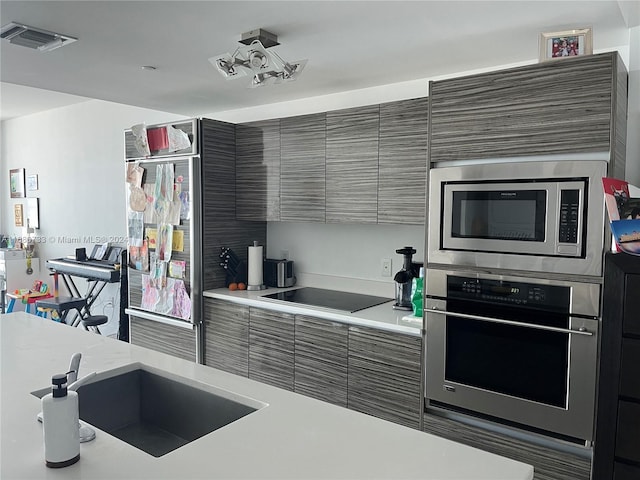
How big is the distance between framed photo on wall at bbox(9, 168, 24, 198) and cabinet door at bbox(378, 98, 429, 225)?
229 inches

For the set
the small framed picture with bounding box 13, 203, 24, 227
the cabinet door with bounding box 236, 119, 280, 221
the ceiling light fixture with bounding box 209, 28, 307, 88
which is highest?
the ceiling light fixture with bounding box 209, 28, 307, 88

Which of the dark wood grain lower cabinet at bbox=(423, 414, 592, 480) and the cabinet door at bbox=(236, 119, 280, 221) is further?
the cabinet door at bbox=(236, 119, 280, 221)

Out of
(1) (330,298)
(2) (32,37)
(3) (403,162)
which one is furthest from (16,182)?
(3) (403,162)

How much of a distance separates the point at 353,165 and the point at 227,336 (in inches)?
56.7

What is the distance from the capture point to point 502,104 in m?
2.07

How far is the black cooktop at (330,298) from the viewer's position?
2.90 m

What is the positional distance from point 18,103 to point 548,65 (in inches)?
227

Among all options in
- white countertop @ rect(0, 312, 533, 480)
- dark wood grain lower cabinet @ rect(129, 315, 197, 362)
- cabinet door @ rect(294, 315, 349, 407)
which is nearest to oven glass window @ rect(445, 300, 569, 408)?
cabinet door @ rect(294, 315, 349, 407)

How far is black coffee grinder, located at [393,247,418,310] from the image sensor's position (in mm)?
2805

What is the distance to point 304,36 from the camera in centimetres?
221

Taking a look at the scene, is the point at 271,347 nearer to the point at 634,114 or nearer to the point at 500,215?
the point at 500,215

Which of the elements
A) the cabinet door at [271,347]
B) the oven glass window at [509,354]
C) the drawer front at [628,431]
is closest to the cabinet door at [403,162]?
the oven glass window at [509,354]

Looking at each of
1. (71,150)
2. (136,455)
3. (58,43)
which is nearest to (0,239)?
(71,150)

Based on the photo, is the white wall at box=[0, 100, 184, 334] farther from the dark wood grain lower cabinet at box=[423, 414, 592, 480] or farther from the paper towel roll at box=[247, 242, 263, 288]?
the dark wood grain lower cabinet at box=[423, 414, 592, 480]
